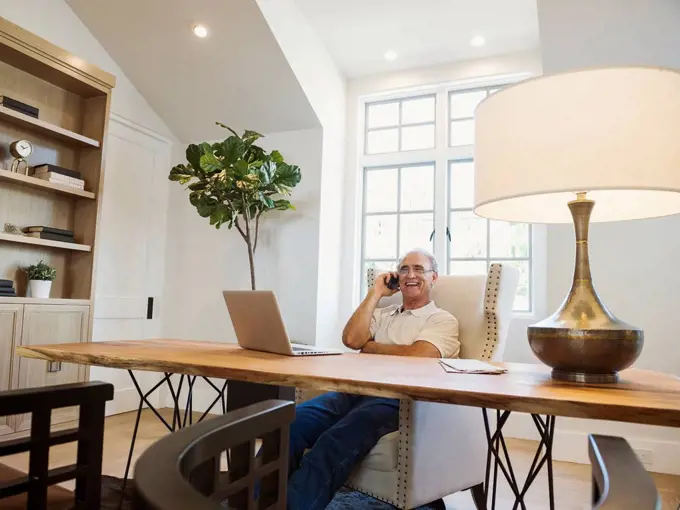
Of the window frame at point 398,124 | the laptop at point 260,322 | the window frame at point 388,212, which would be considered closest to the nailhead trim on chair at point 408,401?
the laptop at point 260,322

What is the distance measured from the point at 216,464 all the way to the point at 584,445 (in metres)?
3.14

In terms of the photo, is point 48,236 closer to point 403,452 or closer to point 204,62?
point 204,62

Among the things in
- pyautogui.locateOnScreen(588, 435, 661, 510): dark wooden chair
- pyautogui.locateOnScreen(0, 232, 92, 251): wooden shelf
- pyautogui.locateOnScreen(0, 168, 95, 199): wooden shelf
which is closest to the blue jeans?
pyautogui.locateOnScreen(588, 435, 661, 510): dark wooden chair

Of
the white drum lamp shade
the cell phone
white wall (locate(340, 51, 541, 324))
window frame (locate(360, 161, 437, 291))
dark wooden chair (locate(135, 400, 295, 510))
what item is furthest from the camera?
window frame (locate(360, 161, 437, 291))

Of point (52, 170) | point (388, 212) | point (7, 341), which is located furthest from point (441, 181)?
point (7, 341)

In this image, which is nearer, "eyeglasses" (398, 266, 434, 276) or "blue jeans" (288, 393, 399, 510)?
"blue jeans" (288, 393, 399, 510)

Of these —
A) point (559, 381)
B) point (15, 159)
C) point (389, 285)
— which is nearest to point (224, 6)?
point (15, 159)

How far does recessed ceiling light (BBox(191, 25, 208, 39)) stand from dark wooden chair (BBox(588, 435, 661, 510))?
3.70m

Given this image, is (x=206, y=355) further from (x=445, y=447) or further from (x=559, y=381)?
(x=559, y=381)

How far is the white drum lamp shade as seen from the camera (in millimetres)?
1088

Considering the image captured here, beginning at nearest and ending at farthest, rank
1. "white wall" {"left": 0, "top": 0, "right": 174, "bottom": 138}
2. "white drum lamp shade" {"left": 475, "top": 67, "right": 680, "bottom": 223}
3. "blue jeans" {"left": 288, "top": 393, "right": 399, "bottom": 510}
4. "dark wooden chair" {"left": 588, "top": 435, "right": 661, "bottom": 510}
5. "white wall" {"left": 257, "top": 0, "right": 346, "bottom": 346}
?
1. "dark wooden chair" {"left": 588, "top": 435, "right": 661, "bottom": 510}
2. "white drum lamp shade" {"left": 475, "top": 67, "right": 680, "bottom": 223}
3. "blue jeans" {"left": 288, "top": 393, "right": 399, "bottom": 510}
4. "white wall" {"left": 0, "top": 0, "right": 174, "bottom": 138}
5. "white wall" {"left": 257, "top": 0, "right": 346, "bottom": 346}

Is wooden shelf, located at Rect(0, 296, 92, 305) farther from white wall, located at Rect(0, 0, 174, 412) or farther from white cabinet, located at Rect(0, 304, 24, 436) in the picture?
white wall, located at Rect(0, 0, 174, 412)

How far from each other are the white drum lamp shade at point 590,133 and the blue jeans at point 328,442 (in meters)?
0.93

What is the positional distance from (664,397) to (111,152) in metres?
4.02
